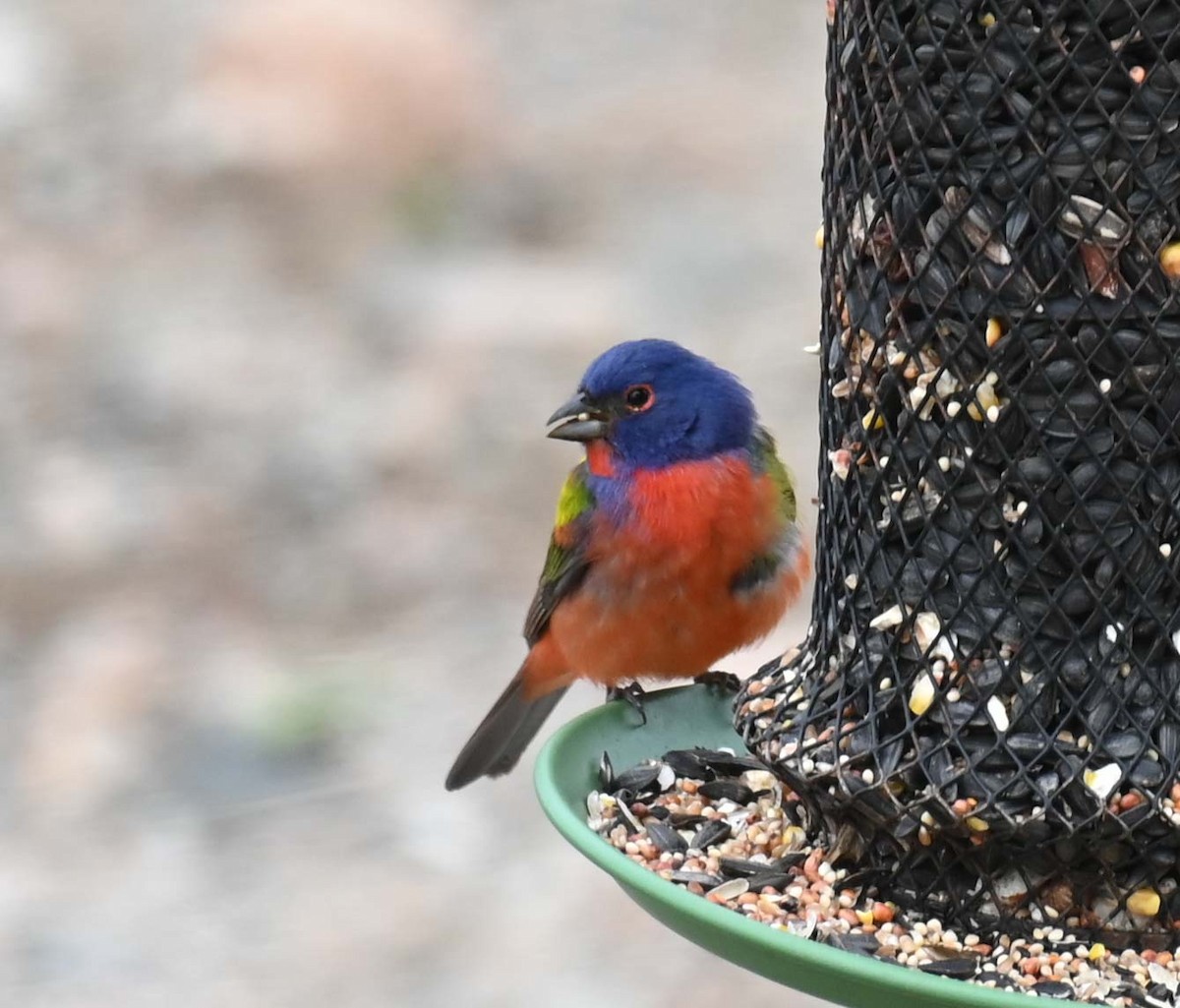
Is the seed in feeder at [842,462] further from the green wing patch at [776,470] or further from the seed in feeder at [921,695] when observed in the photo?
the green wing patch at [776,470]

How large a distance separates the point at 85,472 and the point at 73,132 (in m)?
3.18

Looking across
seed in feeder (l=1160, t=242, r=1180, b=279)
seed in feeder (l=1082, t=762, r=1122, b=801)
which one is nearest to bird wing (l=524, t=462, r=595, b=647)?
seed in feeder (l=1082, t=762, r=1122, b=801)

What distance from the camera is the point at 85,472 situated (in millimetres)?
11250

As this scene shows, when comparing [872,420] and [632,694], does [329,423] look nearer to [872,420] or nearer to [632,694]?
[632,694]

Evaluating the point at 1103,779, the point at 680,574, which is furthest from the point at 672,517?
the point at 1103,779

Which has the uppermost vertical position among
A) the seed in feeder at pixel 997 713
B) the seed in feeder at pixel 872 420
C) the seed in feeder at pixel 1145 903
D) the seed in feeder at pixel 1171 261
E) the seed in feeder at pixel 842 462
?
the seed in feeder at pixel 1171 261

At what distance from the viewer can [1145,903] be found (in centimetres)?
353

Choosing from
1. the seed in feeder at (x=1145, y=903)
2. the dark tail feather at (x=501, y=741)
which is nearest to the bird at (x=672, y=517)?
the dark tail feather at (x=501, y=741)

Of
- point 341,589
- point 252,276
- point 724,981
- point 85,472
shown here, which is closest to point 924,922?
point 724,981

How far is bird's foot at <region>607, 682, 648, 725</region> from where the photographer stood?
15.6ft

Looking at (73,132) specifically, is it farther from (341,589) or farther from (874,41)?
(874,41)

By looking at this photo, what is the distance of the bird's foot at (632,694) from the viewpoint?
4.75 m

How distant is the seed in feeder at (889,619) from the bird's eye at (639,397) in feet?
6.01

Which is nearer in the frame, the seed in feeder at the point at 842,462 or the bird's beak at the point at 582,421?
the seed in feeder at the point at 842,462
